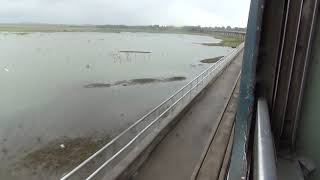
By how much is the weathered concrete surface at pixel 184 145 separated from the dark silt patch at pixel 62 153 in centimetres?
294

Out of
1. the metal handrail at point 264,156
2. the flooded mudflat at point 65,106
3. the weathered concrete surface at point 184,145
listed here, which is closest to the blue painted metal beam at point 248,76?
the metal handrail at point 264,156

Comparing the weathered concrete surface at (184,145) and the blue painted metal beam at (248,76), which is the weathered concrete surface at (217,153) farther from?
the blue painted metal beam at (248,76)

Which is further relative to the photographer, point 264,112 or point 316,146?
point 316,146

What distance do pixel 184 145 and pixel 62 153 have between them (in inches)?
167

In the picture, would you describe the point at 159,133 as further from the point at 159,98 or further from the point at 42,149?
the point at 159,98

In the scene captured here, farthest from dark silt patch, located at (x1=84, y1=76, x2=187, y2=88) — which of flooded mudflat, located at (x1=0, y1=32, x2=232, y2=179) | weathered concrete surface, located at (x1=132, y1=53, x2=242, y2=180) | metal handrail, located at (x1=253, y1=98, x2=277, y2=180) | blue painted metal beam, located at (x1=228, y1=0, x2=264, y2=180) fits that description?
metal handrail, located at (x1=253, y1=98, x2=277, y2=180)

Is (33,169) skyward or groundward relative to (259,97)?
groundward

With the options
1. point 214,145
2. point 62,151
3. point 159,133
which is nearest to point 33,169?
point 62,151

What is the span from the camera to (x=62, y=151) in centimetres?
992

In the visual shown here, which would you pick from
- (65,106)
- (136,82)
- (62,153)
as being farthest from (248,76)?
(136,82)

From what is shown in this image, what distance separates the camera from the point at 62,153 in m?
9.77

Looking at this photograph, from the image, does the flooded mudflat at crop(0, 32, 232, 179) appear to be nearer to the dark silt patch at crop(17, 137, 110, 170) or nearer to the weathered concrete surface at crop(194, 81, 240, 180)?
the dark silt patch at crop(17, 137, 110, 170)

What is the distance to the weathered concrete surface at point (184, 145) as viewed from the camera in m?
6.26

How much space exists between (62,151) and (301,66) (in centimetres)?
873
